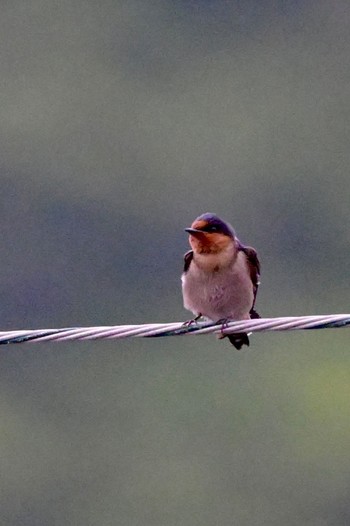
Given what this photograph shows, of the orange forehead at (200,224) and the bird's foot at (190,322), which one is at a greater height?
the orange forehead at (200,224)

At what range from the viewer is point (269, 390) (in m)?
25.9

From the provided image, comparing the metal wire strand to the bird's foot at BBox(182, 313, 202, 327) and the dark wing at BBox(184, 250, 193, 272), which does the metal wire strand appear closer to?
the bird's foot at BBox(182, 313, 202, 327)

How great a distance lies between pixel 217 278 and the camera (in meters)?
6.27

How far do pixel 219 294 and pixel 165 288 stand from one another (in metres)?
20.8

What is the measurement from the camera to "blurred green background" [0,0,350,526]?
24516 millimetres

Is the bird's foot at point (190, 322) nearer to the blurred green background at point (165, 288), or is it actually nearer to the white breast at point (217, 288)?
the white breast at point (217, 288)

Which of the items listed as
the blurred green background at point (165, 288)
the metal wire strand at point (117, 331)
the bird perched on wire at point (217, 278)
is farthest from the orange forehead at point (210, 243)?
the blurred green background at point (165, 288)

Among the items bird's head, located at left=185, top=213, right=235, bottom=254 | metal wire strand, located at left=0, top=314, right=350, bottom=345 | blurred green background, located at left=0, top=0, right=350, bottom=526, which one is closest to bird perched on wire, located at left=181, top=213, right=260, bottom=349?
bird's head, located at left=185, top=213, right=235, bottom=254

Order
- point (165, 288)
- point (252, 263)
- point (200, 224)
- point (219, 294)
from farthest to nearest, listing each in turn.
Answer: point (165, 288)
point (252, 263)
point (200, 224)
point (219, 294)

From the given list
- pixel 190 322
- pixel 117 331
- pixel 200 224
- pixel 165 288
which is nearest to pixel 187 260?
pixel 200 224

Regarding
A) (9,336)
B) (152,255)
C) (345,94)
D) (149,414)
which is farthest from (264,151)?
(9,336)

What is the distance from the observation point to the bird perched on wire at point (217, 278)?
6.25 m

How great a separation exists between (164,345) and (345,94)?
1235 cm

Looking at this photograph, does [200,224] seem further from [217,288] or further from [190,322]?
[190,322]
